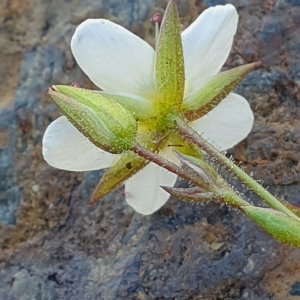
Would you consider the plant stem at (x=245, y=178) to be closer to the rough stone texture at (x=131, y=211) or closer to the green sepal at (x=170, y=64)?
the green sepal at (x=170, y=64)

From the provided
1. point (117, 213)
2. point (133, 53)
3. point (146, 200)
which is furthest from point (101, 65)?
point (117, 213)

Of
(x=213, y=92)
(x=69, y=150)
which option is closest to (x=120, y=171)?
(x=69, y=150)

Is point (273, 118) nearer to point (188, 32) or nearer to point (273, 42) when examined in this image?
point (273, 42)

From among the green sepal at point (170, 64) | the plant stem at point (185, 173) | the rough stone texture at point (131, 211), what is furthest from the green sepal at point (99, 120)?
the rough stone texture at point (131, 211)

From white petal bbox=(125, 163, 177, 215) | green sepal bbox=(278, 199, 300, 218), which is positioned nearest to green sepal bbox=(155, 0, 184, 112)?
white petal bbox=(125, 163, 177, 215)

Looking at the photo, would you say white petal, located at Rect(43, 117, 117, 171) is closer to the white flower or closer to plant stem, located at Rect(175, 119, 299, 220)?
the white flower
